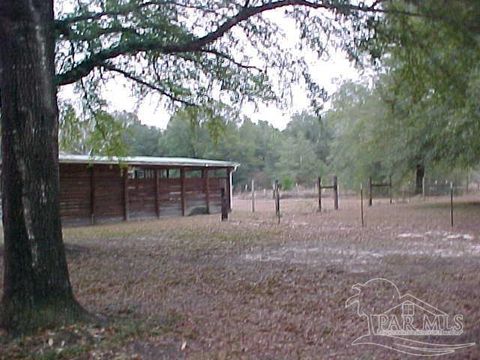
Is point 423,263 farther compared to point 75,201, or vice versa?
point 75,201

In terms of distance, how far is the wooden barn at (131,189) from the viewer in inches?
703

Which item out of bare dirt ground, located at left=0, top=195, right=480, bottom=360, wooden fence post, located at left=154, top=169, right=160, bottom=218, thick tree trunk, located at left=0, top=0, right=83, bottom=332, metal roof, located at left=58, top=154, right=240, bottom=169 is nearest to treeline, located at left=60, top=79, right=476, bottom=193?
metal roof, located at left=58, top=154, right=240, bottom=169

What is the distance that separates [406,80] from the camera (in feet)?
25.1

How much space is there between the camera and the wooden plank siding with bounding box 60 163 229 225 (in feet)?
59.0

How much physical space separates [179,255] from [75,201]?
30.6 ft

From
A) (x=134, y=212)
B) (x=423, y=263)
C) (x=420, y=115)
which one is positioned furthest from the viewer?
(x=134, y=212)

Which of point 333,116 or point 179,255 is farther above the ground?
point 333,116

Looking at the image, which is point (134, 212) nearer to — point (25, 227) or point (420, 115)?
point (420, 115)

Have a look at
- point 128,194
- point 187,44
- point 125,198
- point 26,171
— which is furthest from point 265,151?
point 26,171

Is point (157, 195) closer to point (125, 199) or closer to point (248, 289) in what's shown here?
point (125, 199)

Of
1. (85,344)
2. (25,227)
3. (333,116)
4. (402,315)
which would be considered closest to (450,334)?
(402,315)

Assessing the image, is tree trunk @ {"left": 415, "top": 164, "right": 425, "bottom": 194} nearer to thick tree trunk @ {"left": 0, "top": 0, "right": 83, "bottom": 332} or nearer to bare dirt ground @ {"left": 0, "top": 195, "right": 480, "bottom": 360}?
bare dirt ground @ {"left": 0, "top": 195, "right": 480, "bottom": 360}

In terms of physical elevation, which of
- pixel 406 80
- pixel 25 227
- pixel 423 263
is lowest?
pixel 423 263

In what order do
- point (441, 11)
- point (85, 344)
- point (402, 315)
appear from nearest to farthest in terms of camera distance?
point (85, 344) < point (402, 315) < point (441, 11)
